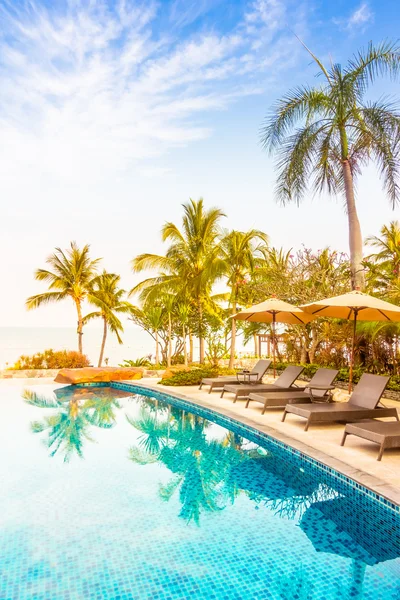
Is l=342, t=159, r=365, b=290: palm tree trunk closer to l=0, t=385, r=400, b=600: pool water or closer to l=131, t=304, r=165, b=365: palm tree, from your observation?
l=0, t=385, r=400, b=600: pool water

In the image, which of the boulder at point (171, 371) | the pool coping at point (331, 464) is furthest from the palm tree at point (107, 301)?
the pool coping at point (331, 464)

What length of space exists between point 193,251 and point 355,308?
381 inches

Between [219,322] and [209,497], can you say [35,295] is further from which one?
[209,497]

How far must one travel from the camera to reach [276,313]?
11.6 meters

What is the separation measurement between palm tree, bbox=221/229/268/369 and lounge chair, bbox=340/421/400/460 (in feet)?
33.1

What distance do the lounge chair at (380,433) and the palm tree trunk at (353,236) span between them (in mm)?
6428

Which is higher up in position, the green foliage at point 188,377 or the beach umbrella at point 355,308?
the beach umbrella at point 355,308

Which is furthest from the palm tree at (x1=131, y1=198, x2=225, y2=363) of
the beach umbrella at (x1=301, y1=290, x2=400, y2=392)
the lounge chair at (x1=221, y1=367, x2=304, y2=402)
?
the beach umbrella at (x1=301, y1=290, x2=400, y2=392)

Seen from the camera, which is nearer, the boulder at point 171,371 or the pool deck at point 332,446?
the pool deck at point 332,446

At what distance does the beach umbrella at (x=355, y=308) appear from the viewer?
308 inches

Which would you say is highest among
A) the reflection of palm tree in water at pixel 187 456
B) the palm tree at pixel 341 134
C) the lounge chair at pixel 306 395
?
the palm tree at pixel 341 134

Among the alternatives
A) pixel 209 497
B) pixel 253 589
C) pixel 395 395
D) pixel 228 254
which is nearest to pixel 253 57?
pixel 228 254

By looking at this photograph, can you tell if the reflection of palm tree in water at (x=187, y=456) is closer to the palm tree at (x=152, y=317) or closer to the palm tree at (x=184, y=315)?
the palm tree at (x=184, y=315)

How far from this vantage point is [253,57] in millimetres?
13672
